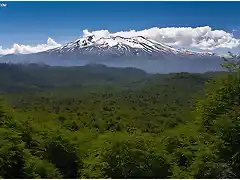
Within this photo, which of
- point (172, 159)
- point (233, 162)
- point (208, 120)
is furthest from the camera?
point (172, 159)

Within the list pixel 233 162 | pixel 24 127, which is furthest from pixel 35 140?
pixel 233 162

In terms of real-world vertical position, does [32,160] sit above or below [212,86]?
below

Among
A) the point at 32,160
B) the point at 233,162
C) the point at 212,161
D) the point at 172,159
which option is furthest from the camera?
the point at 172,159

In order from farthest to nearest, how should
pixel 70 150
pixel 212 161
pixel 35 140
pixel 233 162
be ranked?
pixel 70 150 → pixel 35 140 → pixel 212 161 → pixel 233 162

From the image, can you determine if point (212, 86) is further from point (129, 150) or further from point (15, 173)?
point (15, 173)

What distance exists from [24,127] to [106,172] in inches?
186

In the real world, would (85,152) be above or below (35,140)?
below

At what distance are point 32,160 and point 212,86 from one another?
8.50 meters

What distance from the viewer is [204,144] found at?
14.3 metres

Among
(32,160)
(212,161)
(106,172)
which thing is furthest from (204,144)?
(32,160)

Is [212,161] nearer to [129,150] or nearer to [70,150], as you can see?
[129,150]

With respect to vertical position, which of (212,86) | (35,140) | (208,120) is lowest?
(35,140)

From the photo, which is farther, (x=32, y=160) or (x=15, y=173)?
(x=32, y=160)

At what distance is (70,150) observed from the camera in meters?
20.8
